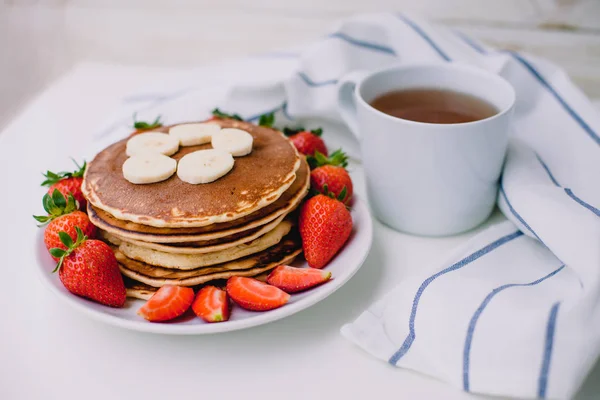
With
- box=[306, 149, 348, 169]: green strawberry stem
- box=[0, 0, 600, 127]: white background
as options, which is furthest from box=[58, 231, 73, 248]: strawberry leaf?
box=[0, 0, 600, 127]: white background

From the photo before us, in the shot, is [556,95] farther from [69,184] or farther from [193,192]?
[69,184]

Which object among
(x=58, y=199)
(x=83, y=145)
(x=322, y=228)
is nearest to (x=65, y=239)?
(x=58, y=199)

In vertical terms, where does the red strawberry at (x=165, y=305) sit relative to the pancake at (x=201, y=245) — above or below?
below

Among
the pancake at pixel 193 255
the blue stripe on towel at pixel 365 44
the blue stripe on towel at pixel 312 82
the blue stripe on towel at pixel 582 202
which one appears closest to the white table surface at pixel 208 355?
the pancake at pixel 193 255

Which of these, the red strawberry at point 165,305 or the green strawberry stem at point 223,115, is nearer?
the red strawberry at point 165,305

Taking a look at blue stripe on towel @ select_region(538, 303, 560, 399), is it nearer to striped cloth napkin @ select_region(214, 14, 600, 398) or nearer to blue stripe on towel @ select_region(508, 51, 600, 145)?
striped cloth napkin @ select_region(214, 14, 600, 398)

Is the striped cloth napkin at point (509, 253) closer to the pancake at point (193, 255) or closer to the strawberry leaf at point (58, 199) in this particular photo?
the pancake at point (193, 255)
